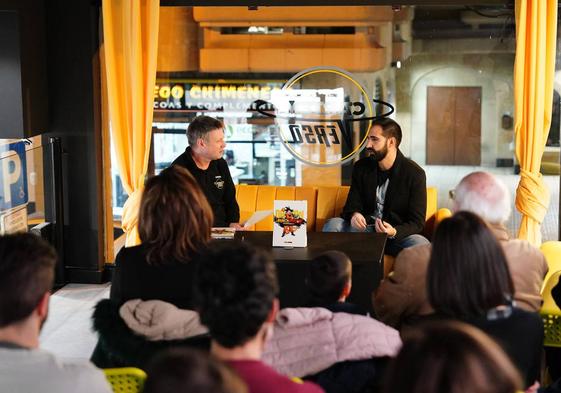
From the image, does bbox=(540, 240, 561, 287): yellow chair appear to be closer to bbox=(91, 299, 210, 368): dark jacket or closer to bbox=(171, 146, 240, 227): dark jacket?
bbox=(171, 146, 240, 227): dark jacket

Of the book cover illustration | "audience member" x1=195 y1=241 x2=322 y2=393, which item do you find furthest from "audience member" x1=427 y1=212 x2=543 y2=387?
the book cover illustration

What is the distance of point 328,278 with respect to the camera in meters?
3.46

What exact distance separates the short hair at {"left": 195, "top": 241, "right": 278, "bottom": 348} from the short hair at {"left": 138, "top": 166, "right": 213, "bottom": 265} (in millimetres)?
1192

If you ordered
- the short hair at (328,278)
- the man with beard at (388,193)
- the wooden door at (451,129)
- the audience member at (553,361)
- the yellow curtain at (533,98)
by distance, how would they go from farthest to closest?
the wooden door at (451,129) < the yellow curtain at (533,98) < the man with beard at (388,193) < the audience member at (553,361) < the short hair at (328,278)

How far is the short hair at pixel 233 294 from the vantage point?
242 cm

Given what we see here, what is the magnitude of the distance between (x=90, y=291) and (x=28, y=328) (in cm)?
491

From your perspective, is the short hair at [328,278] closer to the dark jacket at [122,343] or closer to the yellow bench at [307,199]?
the dark jacket at [122,343]

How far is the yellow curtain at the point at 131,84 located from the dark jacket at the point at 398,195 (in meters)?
1.70

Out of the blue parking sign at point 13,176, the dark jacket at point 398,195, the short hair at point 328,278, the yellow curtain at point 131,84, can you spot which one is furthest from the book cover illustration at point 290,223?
the blue parking sign at point 13,176

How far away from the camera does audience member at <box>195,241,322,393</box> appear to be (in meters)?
2.40

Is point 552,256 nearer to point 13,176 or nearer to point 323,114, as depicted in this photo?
point 323,114

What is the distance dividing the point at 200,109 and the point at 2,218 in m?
1.80

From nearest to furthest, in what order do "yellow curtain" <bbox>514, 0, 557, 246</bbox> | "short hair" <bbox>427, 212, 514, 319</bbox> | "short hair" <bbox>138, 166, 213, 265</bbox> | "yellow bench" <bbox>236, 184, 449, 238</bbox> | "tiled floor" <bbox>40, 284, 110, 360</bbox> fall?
"short hair" <bbox>427, 212, 514, 319</bbox>, "short hair" <bbox>138, 166, 213, 265</bbox>, "tiled floor" <bbox>40, 284, 110, 360</bbox>, "yellow curtain" <bbox>514, 0, 557, 246</bbox>, "yellow bench" <bbox>236, 184, 449, 238</bbox>

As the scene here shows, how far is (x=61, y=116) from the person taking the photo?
294 inches
